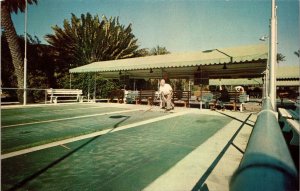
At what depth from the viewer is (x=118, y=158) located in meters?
4.43

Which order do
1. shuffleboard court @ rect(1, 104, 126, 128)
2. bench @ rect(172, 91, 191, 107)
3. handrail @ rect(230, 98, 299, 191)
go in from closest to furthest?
handrail @ rect(230, 98, 299, 191) < shuffleboard court @ rect(1, 104, 126, 128) < bench @ rect(172, 91, 191, 107)

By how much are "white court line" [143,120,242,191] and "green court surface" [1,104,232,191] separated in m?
0.13

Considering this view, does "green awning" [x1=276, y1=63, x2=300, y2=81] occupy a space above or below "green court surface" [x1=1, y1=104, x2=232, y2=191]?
above

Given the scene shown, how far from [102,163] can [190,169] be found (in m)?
1.54

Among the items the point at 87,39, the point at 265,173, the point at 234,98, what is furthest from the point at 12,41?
the point at 265,173

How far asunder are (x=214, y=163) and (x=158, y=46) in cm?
4644

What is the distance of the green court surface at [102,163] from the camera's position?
330cm

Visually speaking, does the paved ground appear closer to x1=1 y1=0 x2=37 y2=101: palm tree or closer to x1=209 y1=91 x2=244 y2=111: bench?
x1=209 y1=91 x2=244 y2=111: bench

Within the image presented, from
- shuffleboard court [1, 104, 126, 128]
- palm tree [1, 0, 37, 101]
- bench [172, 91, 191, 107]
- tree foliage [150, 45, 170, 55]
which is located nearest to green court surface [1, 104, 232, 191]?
shuffleboard court [1, 104, 126, 128]

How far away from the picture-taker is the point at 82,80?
22953 mm

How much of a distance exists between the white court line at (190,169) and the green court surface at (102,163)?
5.0 inches

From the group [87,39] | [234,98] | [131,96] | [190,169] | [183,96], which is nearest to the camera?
[190,169]

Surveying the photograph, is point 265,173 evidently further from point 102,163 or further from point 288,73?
point 288,73

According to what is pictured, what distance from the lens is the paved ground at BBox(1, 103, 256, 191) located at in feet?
10.9
